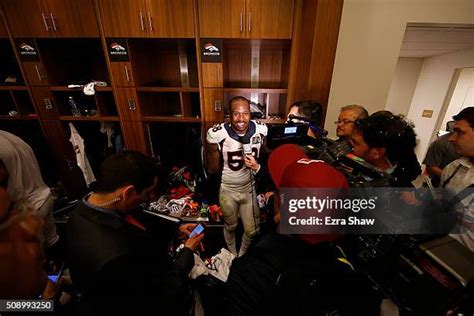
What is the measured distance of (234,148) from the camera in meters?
1.68

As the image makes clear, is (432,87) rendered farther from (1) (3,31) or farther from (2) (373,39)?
(1) (3,31)

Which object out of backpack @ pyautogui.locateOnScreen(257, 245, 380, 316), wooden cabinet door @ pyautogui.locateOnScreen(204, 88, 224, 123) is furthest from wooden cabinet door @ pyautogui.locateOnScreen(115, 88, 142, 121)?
backpack @ pyautogui.locateOnScreen(257, 245, 380, 316)

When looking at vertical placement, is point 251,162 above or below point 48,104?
below

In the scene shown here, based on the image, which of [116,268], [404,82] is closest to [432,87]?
[404,82]

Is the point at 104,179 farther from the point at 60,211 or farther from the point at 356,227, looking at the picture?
the point at 60,211

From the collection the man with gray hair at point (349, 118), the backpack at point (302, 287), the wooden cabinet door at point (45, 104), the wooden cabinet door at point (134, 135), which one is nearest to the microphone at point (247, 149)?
the man with gray hair at point (349, 118)

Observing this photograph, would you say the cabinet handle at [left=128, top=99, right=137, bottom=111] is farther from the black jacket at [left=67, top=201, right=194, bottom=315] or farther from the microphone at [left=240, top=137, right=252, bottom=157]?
the black jacket at [left=67, top=201, right=194, bottom=315]

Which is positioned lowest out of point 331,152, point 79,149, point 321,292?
point 79,149

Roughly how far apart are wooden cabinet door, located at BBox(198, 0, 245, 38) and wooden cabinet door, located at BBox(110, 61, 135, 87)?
832 mm

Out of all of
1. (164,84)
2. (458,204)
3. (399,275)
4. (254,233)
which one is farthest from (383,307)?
(164,84)

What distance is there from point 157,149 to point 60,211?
4.31ft

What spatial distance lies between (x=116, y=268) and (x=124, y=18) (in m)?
2.11

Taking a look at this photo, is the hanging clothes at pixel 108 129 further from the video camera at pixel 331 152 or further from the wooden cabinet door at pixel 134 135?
the video camera at pixel 331 152

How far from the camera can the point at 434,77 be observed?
14.0ft
